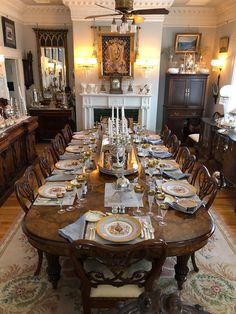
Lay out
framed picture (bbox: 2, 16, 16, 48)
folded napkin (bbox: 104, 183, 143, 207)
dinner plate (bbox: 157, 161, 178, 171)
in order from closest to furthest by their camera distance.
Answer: folded napkin (bbox: 104, 183, 143, 207)
dinner plate (bbox: 157, 161, 178, 171)
framed picture (bbox: 2, 16, 16, 48)

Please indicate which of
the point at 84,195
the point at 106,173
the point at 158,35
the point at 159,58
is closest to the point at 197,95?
the point at 159,58

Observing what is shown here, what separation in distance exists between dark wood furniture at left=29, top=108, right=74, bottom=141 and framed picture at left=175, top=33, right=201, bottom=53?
3.20 meters

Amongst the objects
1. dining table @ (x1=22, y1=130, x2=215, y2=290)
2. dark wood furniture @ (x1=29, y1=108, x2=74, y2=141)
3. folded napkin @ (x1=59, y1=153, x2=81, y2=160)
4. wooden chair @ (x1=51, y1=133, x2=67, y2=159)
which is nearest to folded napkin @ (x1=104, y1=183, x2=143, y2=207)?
dining table @ (x1=22, y1=130, x2=215, y2=290)

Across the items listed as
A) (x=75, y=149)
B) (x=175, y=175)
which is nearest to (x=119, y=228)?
(x=175, y=175)

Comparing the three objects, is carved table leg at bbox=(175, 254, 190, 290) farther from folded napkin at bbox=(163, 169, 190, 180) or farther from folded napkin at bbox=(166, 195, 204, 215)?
folded napkin at bbox=(163, 169, 190, 180)

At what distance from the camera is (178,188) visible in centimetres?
238

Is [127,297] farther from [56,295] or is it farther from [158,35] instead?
[158,35]

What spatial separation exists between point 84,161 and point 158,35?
4.53 metres

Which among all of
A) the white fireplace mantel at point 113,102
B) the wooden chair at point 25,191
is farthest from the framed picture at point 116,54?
the wooden chair at point 25,191

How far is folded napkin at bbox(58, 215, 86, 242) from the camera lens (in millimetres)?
1689

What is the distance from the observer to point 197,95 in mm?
6352

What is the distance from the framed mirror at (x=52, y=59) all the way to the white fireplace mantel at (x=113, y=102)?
1070mm

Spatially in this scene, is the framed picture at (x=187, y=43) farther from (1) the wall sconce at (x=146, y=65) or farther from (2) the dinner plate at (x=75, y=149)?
(2) the dinner plate at (x=75, y=149)

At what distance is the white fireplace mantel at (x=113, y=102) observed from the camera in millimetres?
6223
